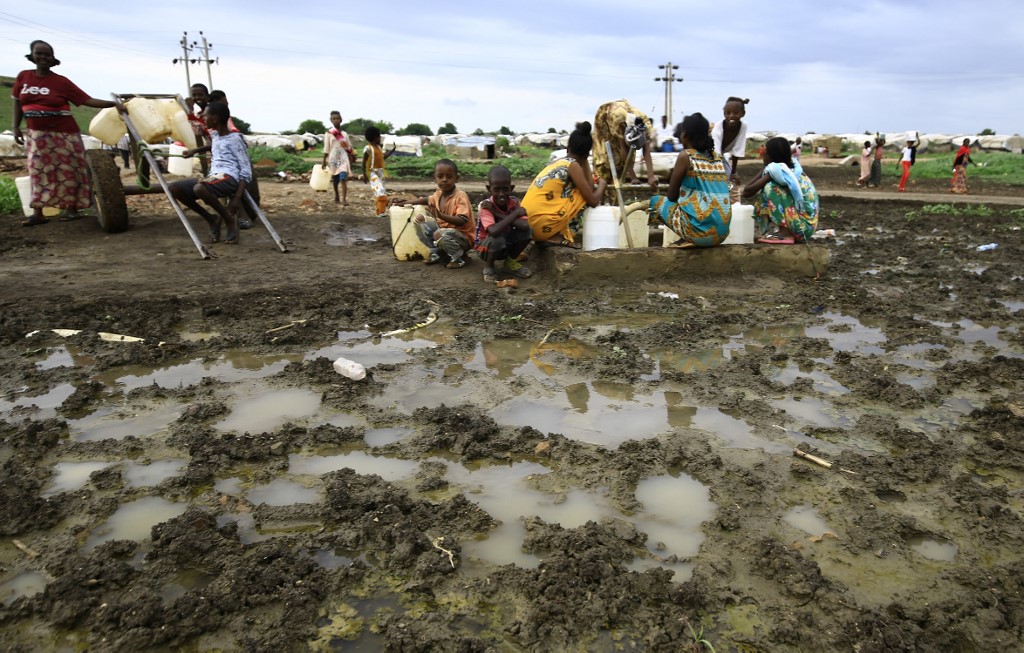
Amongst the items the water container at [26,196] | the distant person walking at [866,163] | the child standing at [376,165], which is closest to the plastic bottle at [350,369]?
the water container at [26,196]

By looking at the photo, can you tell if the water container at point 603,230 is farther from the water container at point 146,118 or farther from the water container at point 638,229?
the water container at point 146,118

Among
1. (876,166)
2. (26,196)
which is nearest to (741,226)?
(26,196)

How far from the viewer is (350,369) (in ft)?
12.4

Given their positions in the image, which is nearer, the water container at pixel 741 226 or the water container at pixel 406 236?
the water container at pixel 741 226

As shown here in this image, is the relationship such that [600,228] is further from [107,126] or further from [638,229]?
[107,126]

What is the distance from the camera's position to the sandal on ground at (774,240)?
6.32 metres

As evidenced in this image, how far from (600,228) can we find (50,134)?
6040 mm

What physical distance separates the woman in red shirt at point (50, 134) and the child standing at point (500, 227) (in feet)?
13.5

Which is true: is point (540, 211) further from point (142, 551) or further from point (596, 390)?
point (142, 551)

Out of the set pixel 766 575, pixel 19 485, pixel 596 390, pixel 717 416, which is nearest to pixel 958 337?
pixel 717 416

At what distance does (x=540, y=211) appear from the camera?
20.0 ft

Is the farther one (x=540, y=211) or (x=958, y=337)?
(x=540, y=211)

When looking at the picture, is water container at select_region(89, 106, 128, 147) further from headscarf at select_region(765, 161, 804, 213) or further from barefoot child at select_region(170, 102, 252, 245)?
headscarf at select_region(765, 161, 804, 213)

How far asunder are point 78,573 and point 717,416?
272 cm
